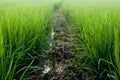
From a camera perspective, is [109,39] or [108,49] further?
[109,39]

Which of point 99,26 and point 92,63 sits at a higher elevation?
point 99,26

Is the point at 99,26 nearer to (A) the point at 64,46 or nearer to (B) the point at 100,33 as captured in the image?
(B) the point at 100,33

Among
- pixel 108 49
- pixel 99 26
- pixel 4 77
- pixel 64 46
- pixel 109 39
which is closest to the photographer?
pixel 4 77

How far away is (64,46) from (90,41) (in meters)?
0.85

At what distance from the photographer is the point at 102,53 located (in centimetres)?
207

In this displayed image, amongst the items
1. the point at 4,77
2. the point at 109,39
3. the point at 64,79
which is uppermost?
the point at 109,39

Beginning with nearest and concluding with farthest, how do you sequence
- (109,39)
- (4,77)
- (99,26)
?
(4,77) < (109,39) < (99,26)

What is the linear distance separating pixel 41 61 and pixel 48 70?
0.74 feet

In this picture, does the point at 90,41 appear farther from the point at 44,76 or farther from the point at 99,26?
the point at 44,76

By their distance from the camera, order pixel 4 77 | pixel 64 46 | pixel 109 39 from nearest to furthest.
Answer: pixel 4 77 → pixel 109 39 → pixel 64 46

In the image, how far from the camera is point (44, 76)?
7.13 feet

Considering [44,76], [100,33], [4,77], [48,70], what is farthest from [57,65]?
[4,77]

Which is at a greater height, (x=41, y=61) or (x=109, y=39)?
(x=109, y=39)

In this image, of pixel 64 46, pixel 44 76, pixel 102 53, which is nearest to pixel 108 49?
pixel 102 53
